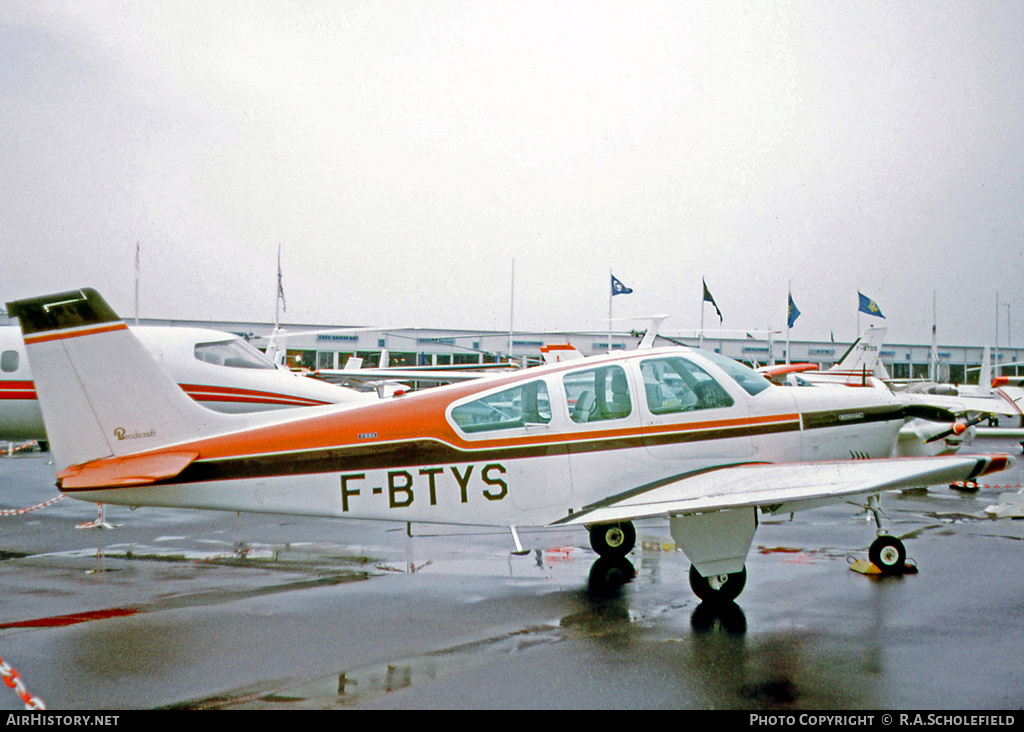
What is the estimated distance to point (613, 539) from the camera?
8266mm

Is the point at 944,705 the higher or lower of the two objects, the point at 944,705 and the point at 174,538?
the higher

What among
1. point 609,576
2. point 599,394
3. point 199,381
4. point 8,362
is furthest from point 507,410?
point 8,362

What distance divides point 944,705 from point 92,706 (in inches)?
188

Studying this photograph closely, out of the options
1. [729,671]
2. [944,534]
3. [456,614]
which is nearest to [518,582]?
[456,614]

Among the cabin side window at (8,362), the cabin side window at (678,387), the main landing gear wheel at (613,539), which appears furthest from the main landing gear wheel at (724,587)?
the cabin side window at (8,362)

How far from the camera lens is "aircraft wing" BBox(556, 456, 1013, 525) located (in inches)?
210

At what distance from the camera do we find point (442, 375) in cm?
2350

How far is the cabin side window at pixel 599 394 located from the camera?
22.1 feet

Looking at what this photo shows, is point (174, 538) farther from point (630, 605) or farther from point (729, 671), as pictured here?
point (729, 671)

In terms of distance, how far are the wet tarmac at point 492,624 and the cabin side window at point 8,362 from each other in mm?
3630

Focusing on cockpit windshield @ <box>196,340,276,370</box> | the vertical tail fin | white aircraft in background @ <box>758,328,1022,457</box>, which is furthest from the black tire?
cockpit windshield @ <box>196,340,276,370</box>

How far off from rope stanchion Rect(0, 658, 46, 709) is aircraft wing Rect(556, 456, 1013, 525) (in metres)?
3.82

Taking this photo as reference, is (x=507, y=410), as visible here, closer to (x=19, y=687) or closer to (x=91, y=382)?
(x=91, y=382)

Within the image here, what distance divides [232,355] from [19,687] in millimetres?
9563
